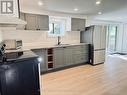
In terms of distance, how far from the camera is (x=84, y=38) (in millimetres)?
5359

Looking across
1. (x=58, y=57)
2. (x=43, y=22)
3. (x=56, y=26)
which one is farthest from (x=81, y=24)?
(x=58, y=57)

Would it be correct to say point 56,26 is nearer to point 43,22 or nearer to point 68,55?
point 43,22

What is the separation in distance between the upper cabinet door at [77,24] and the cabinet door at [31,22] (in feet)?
5.51

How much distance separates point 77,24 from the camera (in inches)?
199

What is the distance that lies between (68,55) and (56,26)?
4.57 ft

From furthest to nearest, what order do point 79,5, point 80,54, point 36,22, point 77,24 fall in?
point 77,24
point 80,54
point 36,22
point 79,5

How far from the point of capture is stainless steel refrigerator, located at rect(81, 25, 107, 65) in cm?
484

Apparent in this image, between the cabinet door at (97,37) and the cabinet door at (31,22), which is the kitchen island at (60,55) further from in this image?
the cabinet door at (31,22)

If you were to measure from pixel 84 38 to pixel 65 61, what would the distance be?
162cm

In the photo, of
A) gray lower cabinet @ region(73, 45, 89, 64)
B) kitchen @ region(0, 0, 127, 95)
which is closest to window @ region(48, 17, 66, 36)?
kitchen @ region(0, 0, 127, 95)

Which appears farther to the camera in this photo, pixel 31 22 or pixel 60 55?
pixel 60 55

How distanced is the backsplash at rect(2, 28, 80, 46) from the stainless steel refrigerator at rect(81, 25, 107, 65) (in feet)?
Result: 2.63

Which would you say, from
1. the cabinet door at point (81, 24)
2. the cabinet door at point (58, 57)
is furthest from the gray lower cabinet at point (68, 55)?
the cabinet door at point (81, 24)

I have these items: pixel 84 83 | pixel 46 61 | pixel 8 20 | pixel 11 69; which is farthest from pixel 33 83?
pixel 46 61
